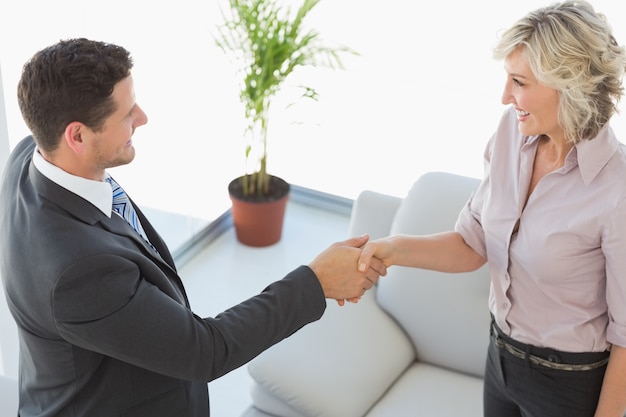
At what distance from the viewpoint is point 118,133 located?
71.2 inches

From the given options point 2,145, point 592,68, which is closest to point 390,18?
point 2,145

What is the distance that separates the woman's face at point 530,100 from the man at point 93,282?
0.67m

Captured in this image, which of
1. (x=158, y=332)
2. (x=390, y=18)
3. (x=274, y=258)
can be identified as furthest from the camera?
(x=390, y=18)

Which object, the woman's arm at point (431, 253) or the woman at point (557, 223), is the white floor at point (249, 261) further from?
the woman at point (557, 223)

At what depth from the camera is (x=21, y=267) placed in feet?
5.64

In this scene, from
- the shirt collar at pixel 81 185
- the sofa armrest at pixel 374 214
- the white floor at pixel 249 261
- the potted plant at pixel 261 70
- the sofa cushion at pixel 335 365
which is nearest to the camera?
the shirt collar at pixel 81 185

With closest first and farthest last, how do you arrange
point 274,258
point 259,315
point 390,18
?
point 259,315
point 274,258
point 390,18

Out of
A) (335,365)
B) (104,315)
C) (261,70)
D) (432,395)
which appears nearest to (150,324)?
(104,315)

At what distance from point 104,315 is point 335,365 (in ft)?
4.06

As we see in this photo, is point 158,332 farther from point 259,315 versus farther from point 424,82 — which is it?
point 424,82

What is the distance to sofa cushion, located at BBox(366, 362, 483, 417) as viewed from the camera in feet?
8.95

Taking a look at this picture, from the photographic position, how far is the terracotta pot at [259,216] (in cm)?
424

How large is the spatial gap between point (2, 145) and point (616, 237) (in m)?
2.04

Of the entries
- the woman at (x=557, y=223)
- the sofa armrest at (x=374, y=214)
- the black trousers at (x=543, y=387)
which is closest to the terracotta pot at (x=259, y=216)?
the sofa armrest at (x=374, y=214)
